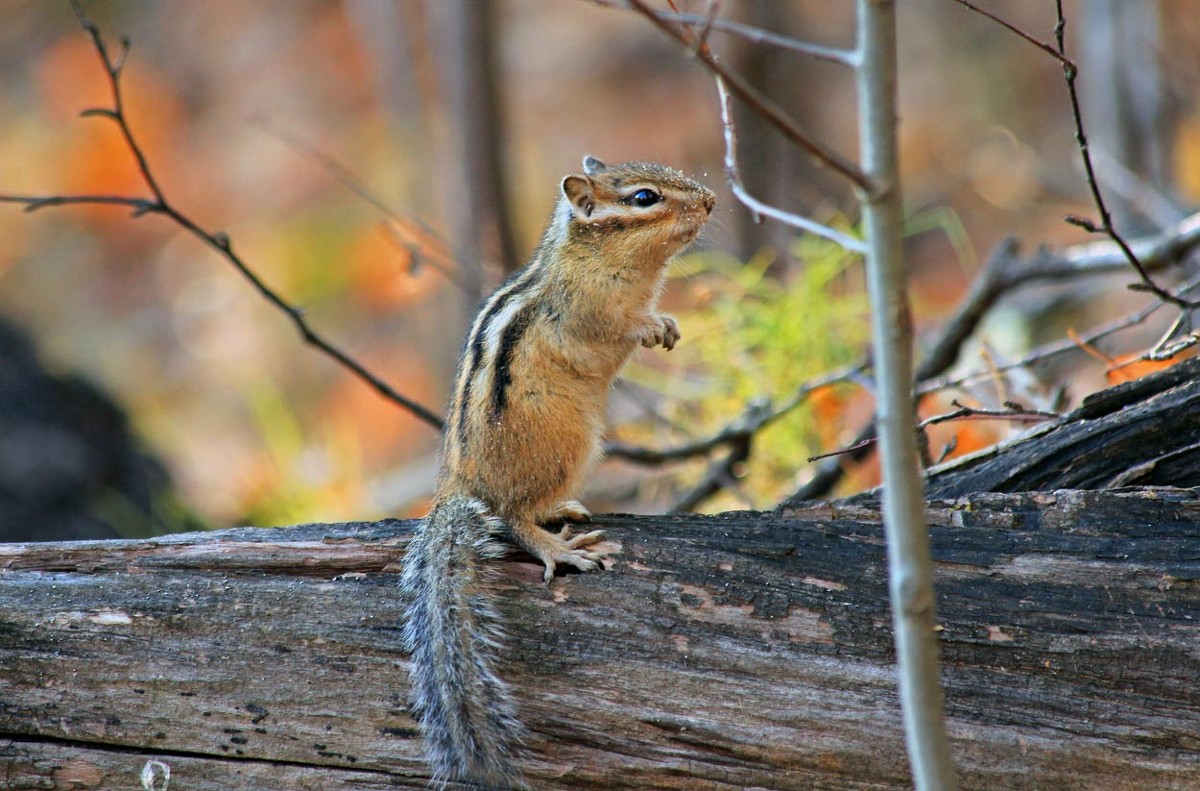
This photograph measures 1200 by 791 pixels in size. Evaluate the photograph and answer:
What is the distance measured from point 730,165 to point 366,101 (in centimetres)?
1171

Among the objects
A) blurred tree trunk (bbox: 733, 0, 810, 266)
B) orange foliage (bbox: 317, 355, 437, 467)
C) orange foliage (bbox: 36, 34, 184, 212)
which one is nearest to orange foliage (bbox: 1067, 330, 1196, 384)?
blurred tree trunk (bbox: 733, 0, 810, 266)

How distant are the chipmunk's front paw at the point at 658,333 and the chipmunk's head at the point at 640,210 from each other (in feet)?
0.73

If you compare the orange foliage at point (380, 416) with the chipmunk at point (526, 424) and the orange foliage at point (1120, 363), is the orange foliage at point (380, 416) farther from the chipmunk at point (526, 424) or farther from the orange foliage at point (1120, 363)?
the orange foliage at point (1120, 363)

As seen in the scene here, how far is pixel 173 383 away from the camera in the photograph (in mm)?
11828

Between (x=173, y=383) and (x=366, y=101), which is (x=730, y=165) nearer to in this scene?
(x=173, y=383)

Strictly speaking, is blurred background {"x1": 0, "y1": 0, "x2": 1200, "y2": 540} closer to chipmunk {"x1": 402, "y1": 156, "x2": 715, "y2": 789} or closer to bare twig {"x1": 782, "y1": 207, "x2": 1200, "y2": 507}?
bare twig {"x1": 782, "y1": 207, "x2": 1200, "y2": 507}

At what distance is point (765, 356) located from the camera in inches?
210

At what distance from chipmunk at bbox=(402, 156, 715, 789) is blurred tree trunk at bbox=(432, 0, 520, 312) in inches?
109

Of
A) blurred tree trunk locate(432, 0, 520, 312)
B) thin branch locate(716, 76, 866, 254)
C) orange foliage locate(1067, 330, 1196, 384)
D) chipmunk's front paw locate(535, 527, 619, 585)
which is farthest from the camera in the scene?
blurred tree trunk locate(432, 0, 520, 312)

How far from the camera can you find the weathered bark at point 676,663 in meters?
2.52

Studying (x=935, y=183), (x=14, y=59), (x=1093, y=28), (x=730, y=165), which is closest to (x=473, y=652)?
(x=730, y=165)

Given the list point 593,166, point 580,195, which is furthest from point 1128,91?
point 580,195

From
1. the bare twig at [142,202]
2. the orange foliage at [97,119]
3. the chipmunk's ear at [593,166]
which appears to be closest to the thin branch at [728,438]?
the bare twig at [142,202]

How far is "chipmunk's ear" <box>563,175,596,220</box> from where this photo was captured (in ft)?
11.2
